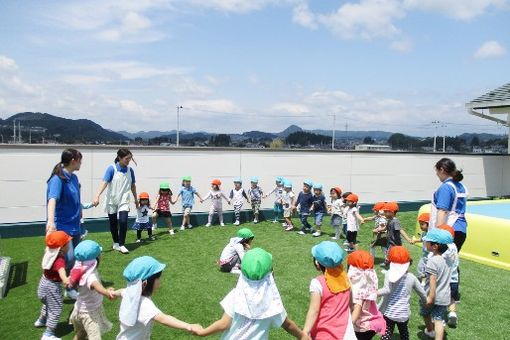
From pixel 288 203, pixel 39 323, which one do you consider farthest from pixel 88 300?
pixel 288 203

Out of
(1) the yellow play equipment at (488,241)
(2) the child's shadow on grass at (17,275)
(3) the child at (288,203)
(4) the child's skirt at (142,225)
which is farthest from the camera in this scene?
(3) the child at (288,203)

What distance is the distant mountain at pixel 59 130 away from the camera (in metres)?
13.2

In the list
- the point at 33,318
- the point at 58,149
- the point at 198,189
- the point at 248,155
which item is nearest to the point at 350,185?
the point at 248,155

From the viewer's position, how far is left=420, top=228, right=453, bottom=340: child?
4.62 metres

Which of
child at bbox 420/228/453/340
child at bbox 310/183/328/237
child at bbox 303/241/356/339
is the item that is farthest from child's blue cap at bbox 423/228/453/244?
child at bbox 310/183/328/237

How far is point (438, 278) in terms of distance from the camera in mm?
4664

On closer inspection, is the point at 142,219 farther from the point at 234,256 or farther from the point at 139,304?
the point at 139,304

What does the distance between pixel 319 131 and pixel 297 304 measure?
538 inches

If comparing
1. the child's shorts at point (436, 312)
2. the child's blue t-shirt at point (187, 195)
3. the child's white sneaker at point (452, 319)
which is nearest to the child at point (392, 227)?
the child's white sneaker at point (452, 319)

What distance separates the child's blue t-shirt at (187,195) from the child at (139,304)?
7.88 meters

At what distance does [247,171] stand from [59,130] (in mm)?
7946

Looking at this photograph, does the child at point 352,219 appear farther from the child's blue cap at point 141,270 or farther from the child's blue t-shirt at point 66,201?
the child's blue cap at point 141,270

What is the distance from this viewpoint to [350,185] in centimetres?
1390

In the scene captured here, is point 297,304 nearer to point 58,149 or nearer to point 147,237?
point 147,237
